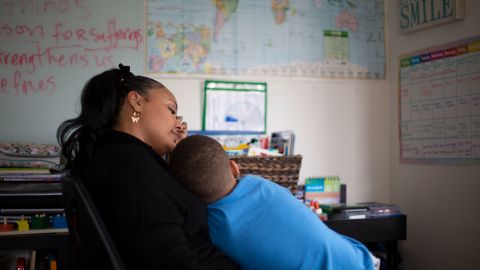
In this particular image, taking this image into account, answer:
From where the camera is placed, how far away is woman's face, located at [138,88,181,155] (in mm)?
1277

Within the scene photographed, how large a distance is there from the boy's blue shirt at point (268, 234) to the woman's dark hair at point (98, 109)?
35 cm

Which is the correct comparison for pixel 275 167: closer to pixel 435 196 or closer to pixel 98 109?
pixel 435 196

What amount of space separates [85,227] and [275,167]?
4.51 feet

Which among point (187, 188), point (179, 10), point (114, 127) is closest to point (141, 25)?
point (179, 10)

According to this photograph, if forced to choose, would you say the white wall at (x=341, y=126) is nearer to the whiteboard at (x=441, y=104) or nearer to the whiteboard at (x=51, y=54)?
the whiteboard at (x=441, y=104)

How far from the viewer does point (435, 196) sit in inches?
105

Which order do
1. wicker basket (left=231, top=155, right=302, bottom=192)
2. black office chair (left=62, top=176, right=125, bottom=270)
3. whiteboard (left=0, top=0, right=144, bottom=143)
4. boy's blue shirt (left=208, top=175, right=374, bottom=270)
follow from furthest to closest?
whiteboard (left=0, top=0, right=144, bottom=143), wicker basket (left=231, top=155, right=302, bottom=192), boy's blue shirt (left=208, top=175, right=374, bottom=270), black office chair (left=62, top=176, right=125, bottom=270)

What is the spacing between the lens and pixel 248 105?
276 cm

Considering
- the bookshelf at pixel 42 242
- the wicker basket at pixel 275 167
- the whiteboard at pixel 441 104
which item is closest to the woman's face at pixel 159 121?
the wicker basket at pixel 275 167

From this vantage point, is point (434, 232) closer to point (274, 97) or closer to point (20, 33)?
point (274, 97)

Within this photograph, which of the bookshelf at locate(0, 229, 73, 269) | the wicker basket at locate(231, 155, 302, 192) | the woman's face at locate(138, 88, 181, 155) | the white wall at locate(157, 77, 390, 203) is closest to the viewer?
the woman's face at locate(138, 88, 181, 155)

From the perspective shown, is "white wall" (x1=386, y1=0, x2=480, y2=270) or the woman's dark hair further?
"white wall" (x1=386, y1=0, x2=480, y2=270)

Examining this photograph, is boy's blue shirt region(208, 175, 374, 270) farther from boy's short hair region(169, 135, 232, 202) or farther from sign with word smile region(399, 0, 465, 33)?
sign with word smile region(399, 0, 465, 33)

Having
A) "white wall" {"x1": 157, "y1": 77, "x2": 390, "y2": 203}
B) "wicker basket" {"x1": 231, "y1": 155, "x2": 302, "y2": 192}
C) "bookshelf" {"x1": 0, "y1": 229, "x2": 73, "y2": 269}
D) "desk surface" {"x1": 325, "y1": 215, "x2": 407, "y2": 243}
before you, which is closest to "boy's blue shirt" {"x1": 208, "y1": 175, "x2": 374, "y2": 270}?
"wicker basket" {"x1": 231, "y1": 155, "x2": 302, "y2": 192}
